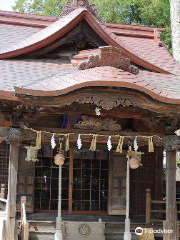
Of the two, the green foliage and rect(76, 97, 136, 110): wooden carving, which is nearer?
rect(76, 97, 136, 110): wooden carving

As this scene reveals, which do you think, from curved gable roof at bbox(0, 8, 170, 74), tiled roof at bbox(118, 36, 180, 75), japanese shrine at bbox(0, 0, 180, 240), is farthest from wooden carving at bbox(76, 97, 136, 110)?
tiled roof at bbox(118, 36, 180, 75)

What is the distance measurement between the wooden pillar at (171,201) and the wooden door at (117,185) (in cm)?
220

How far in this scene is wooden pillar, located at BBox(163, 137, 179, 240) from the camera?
364 inches

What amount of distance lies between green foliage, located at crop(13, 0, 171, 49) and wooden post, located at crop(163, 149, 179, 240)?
19286 millimetres

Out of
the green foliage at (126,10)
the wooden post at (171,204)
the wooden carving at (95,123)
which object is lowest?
the wooden post at (171,204)

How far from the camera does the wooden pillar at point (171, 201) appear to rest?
30.3 ft

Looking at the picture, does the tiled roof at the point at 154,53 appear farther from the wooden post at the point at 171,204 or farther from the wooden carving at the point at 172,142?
the wooden post at the point at 171,204

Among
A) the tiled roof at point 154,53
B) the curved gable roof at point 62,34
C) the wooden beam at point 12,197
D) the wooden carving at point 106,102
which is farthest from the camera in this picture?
the tiled roof at point 154,53

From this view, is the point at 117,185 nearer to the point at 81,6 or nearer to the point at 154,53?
the point at 154,53

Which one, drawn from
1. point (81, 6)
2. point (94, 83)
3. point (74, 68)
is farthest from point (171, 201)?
point (81, 6)

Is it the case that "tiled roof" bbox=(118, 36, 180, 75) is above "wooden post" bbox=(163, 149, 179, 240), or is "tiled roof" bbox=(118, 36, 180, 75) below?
above

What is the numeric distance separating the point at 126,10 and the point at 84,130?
2234cm

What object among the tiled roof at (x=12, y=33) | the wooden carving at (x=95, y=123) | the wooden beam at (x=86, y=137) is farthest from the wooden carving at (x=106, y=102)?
the tiled roof at (x=12, y=33)

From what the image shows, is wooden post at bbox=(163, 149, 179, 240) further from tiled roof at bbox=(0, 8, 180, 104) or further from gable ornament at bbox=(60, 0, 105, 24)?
gable ornament at bbox=(60, 0, 105, 24)
